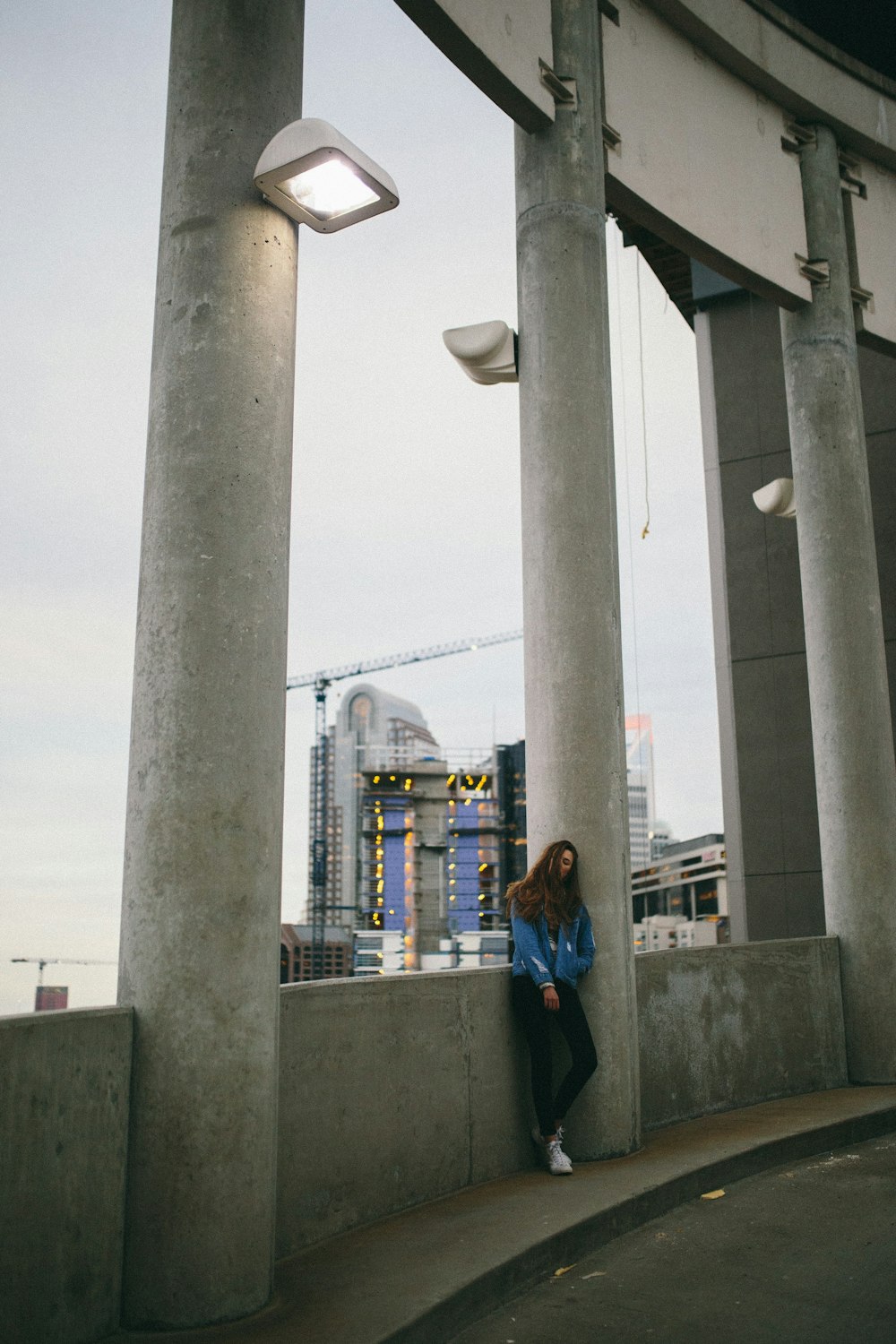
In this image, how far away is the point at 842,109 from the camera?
10445 mm

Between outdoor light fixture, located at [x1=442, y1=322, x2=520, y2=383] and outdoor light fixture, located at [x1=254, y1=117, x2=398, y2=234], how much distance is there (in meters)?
2.79

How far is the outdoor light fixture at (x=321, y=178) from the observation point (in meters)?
4.11

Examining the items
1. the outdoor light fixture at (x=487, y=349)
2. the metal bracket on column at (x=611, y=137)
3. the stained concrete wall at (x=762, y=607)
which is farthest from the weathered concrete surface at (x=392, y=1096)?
the stained concrete wall at (x=762, y=607)

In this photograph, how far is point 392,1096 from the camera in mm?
4977

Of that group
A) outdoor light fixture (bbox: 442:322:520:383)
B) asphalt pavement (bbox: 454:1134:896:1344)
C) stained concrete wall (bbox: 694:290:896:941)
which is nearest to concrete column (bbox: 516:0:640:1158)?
outdoor light fixture (bbox: 442:322:520:383)

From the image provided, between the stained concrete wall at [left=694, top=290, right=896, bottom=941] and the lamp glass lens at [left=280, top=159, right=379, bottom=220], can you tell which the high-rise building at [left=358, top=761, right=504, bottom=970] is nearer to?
the stained concrete wall at [left=694, top=290, right=896, bottom=941]

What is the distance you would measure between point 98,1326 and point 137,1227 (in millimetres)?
278

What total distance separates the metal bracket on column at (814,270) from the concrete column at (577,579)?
129 inches

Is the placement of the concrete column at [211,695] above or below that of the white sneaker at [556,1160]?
above

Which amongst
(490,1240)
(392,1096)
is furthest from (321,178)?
(490,1240)

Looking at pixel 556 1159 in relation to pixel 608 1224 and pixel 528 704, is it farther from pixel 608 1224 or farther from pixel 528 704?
pixel 528 704

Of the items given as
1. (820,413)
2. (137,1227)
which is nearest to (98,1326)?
(137,1227)

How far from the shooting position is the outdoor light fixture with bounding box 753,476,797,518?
38.3 feet

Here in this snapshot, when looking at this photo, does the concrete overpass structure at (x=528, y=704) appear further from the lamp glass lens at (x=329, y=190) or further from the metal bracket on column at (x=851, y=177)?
the lamp glass lens at (x=329, y=190)
